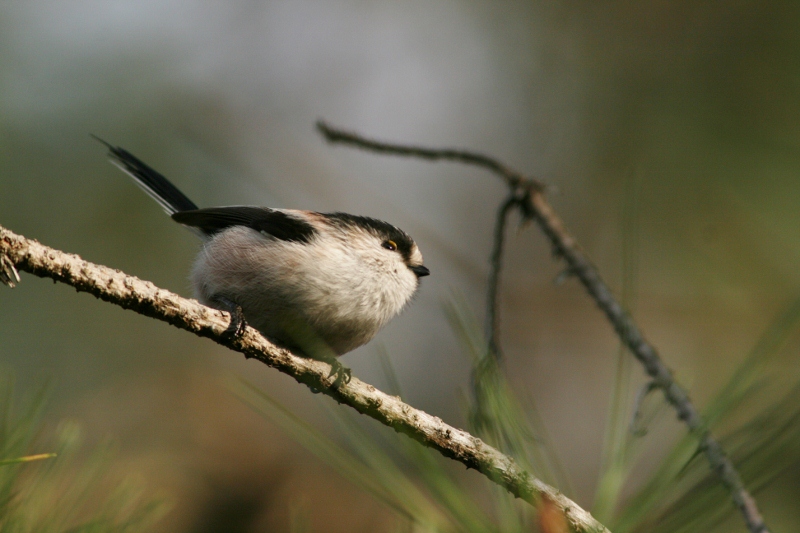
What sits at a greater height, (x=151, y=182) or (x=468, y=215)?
(x=468, y=215)

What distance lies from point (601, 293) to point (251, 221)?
1.89 m

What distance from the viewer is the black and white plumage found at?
2.56 meters

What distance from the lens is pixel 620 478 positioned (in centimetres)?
126

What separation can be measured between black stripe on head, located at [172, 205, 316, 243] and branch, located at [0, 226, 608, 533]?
46.4 inches

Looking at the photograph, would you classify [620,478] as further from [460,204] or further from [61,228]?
[460,204]

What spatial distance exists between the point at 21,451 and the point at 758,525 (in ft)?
4.88

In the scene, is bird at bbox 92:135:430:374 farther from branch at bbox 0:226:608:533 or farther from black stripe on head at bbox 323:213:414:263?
branch at bbox 0:226:608:533

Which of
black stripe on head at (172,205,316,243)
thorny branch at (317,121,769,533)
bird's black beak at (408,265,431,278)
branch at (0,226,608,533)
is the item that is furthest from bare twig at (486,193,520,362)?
black stripe on head at (172,205,316,243)

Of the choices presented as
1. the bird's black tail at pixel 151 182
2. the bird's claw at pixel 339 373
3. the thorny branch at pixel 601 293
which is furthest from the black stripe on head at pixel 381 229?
the bird's claw at pixel 339 373

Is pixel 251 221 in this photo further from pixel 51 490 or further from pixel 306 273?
pixel 51 490

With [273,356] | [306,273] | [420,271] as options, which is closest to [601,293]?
[273,356]

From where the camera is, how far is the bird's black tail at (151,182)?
3377mm

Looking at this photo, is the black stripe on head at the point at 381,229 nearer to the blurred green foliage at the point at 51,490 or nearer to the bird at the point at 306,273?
the bird at the point at 306,273

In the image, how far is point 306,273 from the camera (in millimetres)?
2588
